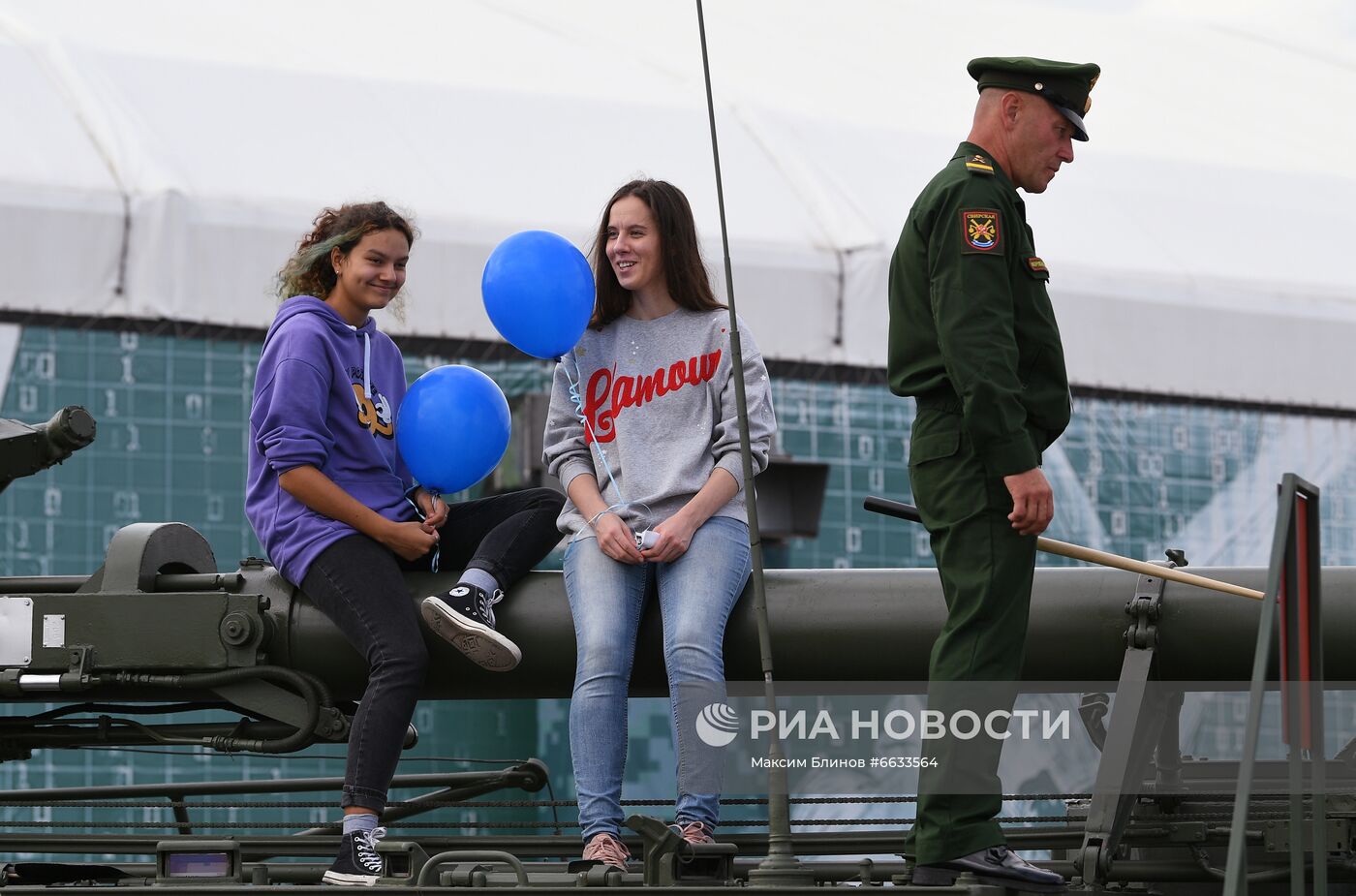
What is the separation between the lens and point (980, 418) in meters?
3.57

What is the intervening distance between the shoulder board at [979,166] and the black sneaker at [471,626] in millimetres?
1378

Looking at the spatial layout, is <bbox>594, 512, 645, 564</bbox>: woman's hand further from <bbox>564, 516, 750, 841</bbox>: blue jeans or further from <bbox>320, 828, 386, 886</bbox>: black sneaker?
<bbox>320, 828, 386, 886</bbox>: black sneaker

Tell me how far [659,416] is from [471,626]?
2.11 ft

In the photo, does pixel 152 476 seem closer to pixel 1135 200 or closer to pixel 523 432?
pixel 523 432

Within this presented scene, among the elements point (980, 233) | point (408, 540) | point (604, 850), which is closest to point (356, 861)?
point (604, 850)

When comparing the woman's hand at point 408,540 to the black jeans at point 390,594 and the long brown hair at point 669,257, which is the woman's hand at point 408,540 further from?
the long brown hair at point 669,257

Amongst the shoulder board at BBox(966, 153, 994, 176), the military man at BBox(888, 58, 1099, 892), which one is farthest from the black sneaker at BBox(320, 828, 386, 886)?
the shoulder board at BBox(966, 153, 994, 176)

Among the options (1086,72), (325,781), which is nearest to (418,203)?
(325,781)

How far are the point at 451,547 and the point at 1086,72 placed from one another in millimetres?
1774

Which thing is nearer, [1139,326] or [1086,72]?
[1086,72]

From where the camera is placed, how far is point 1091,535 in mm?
10344

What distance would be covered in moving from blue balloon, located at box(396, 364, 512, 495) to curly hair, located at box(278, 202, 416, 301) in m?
0.33

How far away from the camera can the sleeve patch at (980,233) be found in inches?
143

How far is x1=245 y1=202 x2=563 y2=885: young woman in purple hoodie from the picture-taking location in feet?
13.2
